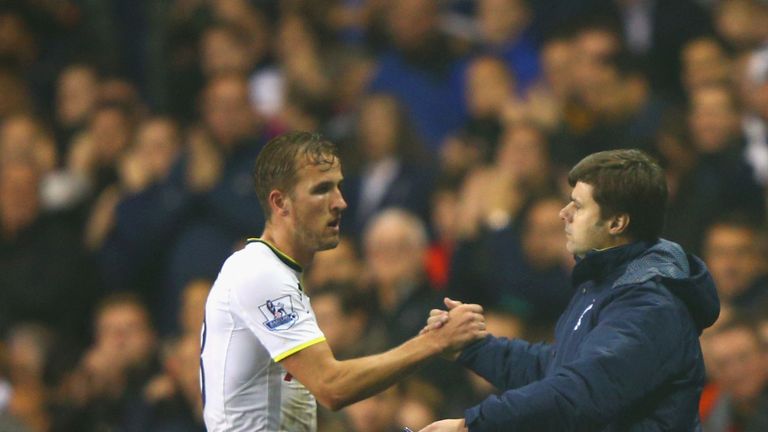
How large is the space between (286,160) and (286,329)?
62cm

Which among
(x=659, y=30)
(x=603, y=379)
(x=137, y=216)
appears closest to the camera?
(x=603, y=379)

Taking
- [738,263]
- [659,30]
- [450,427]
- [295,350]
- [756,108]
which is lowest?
[738,263]

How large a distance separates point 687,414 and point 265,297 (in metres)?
1.48

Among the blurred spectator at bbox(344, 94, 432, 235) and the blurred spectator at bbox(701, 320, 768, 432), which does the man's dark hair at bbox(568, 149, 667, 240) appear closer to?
the blurred spectator at bbox(701, 320, 768, 432)

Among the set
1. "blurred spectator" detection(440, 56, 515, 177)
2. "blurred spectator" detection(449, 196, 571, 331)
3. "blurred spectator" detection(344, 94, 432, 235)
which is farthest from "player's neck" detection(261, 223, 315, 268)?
"blurred spectator" detection(440, 56, 515, 177)

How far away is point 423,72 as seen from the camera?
1088 centimetres

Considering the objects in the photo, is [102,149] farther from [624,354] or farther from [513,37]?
[624,354]

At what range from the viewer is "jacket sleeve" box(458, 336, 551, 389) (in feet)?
18.3

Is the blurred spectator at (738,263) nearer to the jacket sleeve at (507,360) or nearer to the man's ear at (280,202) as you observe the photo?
the jacket sleeve at (507,360)

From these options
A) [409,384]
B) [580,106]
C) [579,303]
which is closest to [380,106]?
[580,106]

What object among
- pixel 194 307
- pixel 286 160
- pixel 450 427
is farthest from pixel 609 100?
pixel 450 427

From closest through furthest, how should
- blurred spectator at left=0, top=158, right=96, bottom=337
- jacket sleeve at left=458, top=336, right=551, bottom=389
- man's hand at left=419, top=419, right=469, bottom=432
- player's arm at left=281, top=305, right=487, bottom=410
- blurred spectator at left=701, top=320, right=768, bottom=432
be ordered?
man's hand at left=419, top=419, right=469, bottom=432 → player's arm at left=281, top=305, right=487, bottom=410 → jacket sleeve at left=458, top=336, right=551, bottom=389 → blurred spectator at left=701, top=320, right=768, bottom=432 → blurred spectator at left=0, top=158, right=96, bottom=337

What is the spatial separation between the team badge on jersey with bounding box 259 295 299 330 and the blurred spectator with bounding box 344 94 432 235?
450 centimetres

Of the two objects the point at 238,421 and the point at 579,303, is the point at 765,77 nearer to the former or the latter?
the point at 579,303
